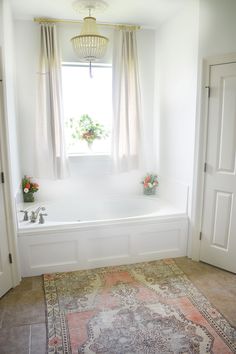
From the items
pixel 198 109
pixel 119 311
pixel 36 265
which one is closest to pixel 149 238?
pixel 119 311

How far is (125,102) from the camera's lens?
3500 millimetres

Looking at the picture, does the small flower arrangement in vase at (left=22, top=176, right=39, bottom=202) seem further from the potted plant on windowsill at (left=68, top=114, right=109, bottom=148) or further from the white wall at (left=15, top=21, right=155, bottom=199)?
the potted plant on windowsill at (left=68, top=114, right=109, bottom=148)

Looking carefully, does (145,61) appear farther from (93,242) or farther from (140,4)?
(93,242)

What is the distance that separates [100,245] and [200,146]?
1.43 metres

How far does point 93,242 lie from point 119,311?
0.76 metres

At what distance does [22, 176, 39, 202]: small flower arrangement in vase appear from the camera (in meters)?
3.33

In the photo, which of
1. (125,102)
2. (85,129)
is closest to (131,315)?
(85,129)

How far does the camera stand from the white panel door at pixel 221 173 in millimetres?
2512

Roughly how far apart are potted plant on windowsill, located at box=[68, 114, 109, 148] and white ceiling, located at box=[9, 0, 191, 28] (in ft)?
3.90

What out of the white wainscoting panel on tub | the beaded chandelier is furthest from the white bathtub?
the beaded chandelier

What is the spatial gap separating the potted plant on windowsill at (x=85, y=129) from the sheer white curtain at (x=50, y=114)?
298 mm

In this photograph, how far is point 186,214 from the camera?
297cm

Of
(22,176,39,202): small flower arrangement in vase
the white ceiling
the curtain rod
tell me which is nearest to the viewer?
the white ceiling

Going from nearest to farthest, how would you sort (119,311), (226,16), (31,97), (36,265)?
(119,311) → (226,16) → (36,265) → (31,97)
